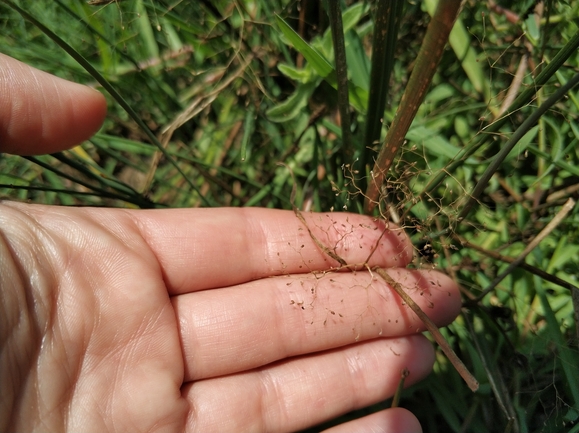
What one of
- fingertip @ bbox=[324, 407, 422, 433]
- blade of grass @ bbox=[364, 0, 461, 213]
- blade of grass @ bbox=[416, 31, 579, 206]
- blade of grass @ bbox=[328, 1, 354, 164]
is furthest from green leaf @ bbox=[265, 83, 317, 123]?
fingertip @ bbox=[324, 407, 422, 433]

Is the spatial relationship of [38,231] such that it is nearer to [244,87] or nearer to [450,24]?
[244,87]

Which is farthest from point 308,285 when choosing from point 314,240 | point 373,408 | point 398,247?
point 373,408

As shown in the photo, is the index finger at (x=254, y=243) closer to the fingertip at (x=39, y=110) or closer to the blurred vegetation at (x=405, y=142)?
the blurred vegetation at (x=405, y=142)

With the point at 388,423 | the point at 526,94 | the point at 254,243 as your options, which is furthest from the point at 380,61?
the point at 388,423

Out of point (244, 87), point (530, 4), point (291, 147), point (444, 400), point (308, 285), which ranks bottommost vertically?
point (444, 400)

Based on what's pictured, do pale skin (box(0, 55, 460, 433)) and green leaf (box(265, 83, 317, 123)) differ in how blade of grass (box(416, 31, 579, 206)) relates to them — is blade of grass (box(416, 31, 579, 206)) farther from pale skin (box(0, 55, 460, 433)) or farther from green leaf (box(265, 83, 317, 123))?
green leaf (box(265, 83, 317, 123))

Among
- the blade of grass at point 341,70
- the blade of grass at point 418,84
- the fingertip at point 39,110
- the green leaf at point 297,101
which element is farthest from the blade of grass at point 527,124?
the fingertip at point 39,110

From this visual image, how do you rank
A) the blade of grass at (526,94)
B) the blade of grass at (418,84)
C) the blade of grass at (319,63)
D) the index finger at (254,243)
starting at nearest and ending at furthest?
1. the blade of grass at (418,84)
2. the blade of grass at (526,94)
3. the blade of grass at (319,63)
4. the index finger at (254,243)
